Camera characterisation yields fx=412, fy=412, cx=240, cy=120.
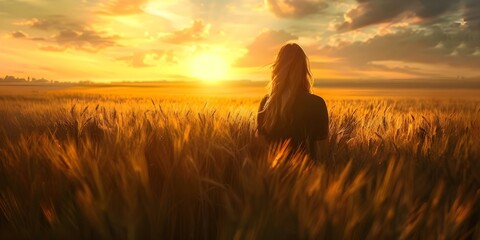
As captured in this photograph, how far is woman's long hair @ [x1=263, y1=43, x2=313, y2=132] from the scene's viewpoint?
345cm

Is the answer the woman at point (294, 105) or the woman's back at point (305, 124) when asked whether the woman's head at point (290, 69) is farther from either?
the woman's back at point (305, 124)

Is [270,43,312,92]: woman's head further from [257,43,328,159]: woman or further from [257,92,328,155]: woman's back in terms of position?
[257,92,328,155]: woman's back

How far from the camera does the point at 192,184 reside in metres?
1.55

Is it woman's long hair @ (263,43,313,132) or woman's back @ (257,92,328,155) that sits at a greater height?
woman's long hair @ (263,43,313,132)

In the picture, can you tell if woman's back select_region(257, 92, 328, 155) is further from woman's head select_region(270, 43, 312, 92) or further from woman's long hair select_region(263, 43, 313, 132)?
woman's head select_region(270, 43, 312, 92)

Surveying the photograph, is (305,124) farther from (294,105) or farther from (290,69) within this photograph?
(290,69)

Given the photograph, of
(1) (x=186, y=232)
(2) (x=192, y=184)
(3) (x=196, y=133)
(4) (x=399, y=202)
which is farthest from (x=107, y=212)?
(3) (x=196, y=133)

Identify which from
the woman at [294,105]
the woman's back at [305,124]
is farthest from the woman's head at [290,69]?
the woman's back at [305,124]

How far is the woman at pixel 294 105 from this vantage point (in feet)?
11.3

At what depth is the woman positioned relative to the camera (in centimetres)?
346

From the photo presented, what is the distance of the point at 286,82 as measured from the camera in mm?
3516

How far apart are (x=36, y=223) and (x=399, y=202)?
1186 millimetres

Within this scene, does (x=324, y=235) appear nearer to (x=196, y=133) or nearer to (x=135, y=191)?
(x=135, y=191)

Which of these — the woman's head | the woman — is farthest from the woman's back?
the woman's head
